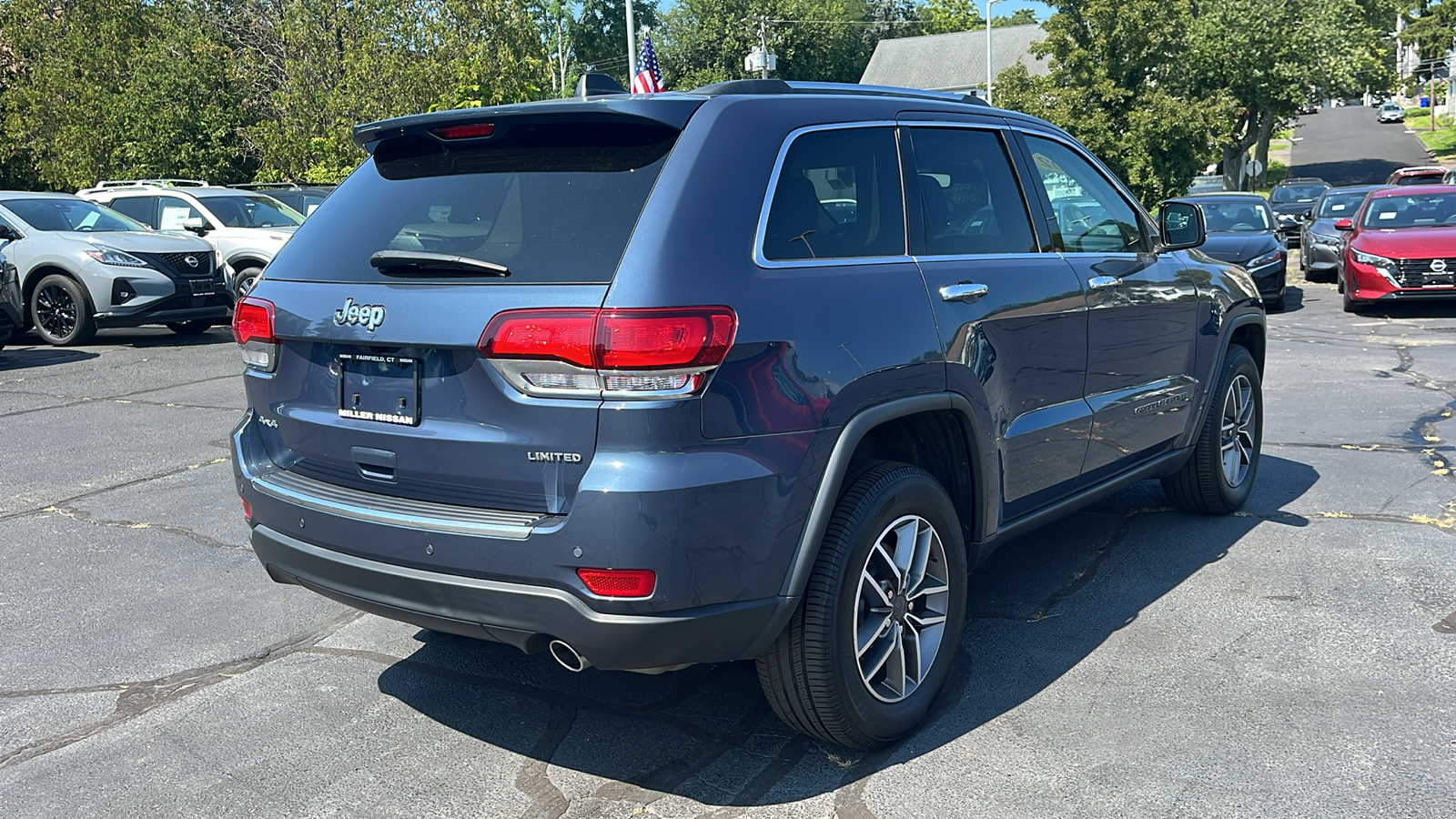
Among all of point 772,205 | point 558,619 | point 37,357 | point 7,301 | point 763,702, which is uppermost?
point 772,205

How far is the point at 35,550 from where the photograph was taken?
5.83m

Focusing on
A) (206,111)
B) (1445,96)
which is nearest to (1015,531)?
(206,111)

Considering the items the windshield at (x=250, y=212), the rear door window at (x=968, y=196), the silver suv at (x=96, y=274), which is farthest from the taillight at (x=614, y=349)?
the windshield at (x=250, y=212)

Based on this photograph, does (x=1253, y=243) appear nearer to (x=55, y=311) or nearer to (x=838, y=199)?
(x=838, y=199)

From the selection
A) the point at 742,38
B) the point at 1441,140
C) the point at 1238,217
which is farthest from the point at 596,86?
the point at 742,38

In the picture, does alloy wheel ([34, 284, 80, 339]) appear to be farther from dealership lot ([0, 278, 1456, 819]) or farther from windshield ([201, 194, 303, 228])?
dealership lot ([0, 278, 1456, 819])

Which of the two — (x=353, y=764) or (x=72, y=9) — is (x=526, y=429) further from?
(x=72, y=9)

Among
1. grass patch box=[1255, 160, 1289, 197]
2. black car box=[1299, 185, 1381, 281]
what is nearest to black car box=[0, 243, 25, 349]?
black car box=[1299, 185, 1381, 281]

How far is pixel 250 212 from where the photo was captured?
53.9 feet

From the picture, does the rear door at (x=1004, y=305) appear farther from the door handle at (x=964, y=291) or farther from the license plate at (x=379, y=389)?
the license plate at (x=379, y=389)

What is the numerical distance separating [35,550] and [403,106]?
19.7 metres

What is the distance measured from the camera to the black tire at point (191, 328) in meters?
15.5

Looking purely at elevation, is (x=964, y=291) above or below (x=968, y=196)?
below

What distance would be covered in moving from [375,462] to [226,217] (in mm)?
14135
